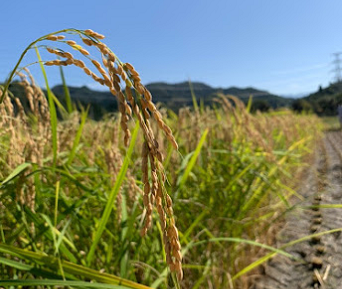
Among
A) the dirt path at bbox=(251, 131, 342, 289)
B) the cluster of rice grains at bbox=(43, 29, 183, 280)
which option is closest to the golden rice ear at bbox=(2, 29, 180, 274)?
the cluster of rice grains at bbox=(43, 29, 183, 280)

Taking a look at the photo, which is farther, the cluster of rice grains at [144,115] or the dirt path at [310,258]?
the dirt path at [310,258]

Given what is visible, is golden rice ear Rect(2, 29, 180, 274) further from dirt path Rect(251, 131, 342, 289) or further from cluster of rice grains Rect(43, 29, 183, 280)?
dirt path Rect(251, 131, 342, 289)

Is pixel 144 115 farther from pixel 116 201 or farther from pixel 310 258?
pixel 310 258

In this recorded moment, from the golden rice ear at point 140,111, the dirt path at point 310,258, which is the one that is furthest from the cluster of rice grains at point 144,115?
the dirt path at point 310,258

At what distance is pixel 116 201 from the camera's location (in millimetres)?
1233

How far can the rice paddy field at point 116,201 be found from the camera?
1.59 feet

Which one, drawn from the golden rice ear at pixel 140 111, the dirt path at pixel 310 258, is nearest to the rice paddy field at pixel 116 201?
the golden rice ear at pixel 140 111

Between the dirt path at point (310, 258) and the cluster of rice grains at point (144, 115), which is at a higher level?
the cluster of rice grains at point (144, 115)

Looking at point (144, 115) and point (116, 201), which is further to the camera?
point (116, 201)

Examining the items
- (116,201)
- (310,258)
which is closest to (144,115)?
(116,201)

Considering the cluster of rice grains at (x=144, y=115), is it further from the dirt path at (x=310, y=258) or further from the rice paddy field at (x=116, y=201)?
the dirt path at (x=310, y=258)

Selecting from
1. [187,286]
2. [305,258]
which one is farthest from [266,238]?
[187,286]

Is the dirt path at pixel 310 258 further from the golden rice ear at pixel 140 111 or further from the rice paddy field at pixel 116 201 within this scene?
the golden rice ear at pixel 140 111

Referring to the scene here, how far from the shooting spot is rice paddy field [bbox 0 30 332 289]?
0.48 m
